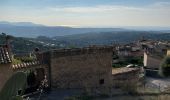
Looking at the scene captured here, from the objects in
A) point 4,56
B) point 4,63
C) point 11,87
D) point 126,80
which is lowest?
point 126,80

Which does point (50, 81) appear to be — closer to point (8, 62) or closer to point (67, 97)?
point (67, 97)

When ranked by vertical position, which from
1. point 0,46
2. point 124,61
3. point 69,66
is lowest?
point 124,61

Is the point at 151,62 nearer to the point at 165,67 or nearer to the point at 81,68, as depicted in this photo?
the point at 165,67

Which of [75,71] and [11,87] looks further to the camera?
[75,71]

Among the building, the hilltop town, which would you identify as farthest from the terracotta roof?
the building

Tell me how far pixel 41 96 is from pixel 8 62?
4.68 meters

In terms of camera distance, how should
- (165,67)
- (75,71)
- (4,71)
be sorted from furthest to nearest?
(165,67), (75,71), (4,71)

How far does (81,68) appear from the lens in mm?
22375

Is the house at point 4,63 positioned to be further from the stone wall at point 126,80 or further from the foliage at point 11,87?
the foliage at point 11,87

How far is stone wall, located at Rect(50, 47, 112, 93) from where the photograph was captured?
21203 mm

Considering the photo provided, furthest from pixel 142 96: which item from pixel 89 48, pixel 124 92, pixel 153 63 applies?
pixel 153 63

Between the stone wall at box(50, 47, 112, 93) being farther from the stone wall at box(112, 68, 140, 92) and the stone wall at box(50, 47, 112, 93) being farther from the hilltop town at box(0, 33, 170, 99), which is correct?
the stone wall at box(112, 68, 140, 92)

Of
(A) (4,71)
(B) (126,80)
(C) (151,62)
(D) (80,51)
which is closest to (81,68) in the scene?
(D) (80,51)

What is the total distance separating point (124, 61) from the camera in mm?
49094
